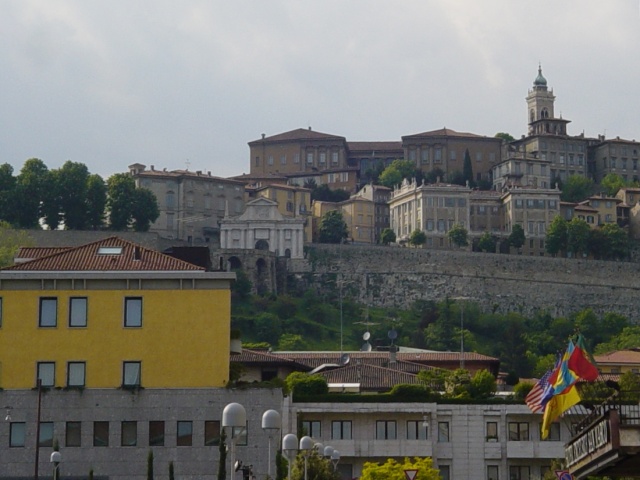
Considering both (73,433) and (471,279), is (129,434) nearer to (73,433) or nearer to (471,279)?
(73,433)

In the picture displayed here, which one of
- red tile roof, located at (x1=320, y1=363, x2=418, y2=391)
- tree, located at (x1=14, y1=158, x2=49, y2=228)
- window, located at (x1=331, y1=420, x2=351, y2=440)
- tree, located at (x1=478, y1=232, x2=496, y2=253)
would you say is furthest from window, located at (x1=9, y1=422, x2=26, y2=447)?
tree, located at (x1=478, y1=232, x2=496, y2=253)

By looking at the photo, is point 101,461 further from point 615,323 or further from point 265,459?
point 615,323

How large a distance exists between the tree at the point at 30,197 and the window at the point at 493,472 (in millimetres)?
109289

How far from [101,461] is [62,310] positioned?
16.0 feet

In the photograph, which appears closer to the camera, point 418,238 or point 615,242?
point 418,238

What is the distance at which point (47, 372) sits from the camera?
53938 mm

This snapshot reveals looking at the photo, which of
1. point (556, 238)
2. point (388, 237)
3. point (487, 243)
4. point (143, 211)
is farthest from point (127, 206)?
point (556, 238)

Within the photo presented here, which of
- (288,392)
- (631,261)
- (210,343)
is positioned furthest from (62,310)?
(631,261)

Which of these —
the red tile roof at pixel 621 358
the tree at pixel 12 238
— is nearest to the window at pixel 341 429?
the red tile roof at pixel 621 358

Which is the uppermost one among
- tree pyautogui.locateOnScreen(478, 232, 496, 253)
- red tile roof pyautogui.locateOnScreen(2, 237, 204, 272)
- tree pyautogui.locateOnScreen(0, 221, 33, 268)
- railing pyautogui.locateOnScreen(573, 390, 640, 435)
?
tree pyautogui.locateOnScreen(478, 232, 496, 253)

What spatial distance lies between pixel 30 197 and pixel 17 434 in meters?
121

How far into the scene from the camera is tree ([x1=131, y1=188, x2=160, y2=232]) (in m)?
176

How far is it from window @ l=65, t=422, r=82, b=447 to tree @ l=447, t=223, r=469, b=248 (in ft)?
442

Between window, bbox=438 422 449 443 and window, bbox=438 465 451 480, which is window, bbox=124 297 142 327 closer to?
window, bbox=438 422 449 443
